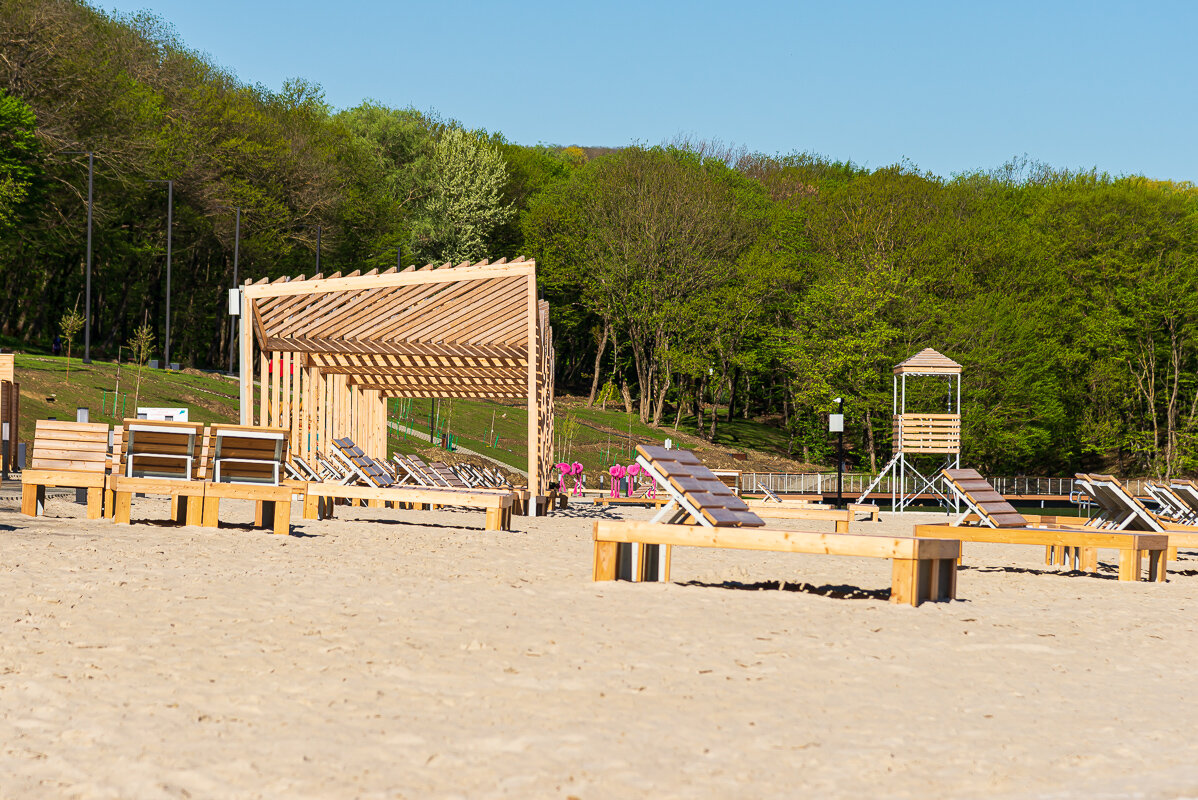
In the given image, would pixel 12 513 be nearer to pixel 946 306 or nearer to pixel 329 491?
pixel 329 491

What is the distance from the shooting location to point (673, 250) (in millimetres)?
51250

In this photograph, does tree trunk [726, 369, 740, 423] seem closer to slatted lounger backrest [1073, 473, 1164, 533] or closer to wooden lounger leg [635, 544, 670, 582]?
slatted lounger backrest [1073, 473, 1164, 533]

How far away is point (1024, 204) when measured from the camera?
5538 cm

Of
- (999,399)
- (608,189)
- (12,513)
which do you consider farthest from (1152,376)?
(12,513)

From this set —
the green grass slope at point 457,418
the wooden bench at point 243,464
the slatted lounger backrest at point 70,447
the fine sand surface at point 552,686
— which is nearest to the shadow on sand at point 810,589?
the fine sand surface at point 552,686

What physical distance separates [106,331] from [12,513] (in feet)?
152

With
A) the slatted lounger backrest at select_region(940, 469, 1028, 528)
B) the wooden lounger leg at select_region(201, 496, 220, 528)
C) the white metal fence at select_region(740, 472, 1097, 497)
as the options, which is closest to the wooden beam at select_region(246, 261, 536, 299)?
the wooden lounger leg at select_region(201, 496, 220, 528)

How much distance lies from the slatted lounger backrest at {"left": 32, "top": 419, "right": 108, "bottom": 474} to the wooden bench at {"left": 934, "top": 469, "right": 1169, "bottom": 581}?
316 inches

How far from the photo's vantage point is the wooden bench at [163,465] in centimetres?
1069

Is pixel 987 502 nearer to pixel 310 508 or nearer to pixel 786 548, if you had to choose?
pixel 786 548

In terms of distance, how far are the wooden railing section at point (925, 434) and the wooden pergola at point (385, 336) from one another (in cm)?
1667

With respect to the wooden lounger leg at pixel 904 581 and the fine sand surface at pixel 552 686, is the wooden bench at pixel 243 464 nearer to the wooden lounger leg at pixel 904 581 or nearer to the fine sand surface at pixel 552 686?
the fine sand surface at pixel 552 686

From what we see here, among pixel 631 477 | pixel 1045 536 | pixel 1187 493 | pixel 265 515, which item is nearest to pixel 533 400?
pixel 265 515

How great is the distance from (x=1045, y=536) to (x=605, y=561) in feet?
15.7
